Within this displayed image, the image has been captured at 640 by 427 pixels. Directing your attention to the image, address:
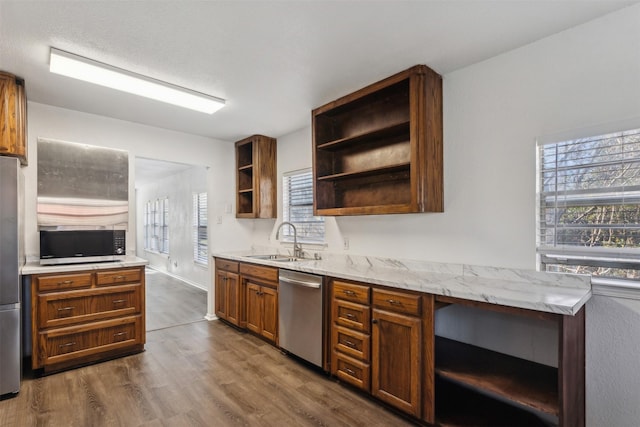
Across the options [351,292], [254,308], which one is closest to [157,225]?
[254,308]

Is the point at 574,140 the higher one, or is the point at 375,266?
the point at 574,140

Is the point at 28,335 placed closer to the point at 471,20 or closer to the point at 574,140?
the point at 471,20

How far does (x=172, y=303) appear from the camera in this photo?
527 centimetres

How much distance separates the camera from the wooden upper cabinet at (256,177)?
429cm

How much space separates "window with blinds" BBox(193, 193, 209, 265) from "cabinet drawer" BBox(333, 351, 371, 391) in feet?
14.1

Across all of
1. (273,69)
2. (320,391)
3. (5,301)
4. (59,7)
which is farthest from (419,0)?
(5,301)

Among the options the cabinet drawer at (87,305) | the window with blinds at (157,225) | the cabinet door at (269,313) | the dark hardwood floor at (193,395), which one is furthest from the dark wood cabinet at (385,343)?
the window with blinds at (157,225)

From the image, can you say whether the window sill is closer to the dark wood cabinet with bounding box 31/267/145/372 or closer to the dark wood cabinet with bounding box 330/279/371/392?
the dark wood cabinet with bounding box 330/279/371/392

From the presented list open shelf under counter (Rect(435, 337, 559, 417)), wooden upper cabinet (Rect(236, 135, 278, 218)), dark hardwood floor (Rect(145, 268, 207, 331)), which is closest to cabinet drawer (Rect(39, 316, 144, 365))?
dark hardwood floor (Rect(145, 268, 207, 331))

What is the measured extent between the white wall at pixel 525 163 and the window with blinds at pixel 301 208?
1.18 metres

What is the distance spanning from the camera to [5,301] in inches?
96.8

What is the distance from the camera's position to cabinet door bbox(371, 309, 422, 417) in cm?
209

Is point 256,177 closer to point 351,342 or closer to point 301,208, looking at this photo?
point 301,208

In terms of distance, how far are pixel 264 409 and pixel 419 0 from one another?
2.75 metres
